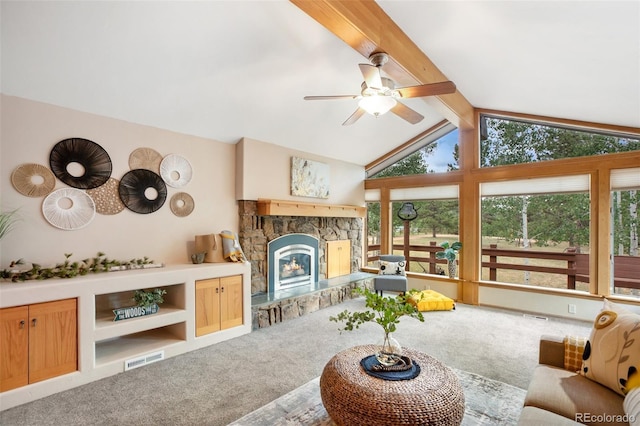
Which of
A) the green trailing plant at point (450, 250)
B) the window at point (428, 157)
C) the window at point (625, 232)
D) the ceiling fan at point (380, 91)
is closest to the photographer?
the ceiling fan at point (380, 91)

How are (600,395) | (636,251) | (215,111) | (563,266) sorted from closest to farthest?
1. (600,395)
2. (215,111)
3. (636,251)
4. (563,266)

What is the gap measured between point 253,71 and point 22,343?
323 centimetres

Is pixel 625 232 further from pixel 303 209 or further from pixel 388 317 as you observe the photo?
pixel 303 209

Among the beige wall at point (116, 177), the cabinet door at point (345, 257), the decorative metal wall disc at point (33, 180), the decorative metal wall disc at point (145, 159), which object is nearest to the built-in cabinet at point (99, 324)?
the beige wall at point (116, 177)

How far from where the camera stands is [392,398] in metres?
1.74

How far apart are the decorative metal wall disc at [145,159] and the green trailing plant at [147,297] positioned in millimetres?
1436

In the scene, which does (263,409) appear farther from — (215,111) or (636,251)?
(636,251)

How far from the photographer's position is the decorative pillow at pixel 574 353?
2076 mm

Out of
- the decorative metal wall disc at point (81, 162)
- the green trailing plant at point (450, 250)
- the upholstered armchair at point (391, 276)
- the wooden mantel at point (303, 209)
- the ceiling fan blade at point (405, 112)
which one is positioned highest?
the ceiling fan blade at point (405, 112)

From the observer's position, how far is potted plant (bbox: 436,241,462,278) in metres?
5.57

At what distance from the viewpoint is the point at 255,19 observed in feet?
9.29

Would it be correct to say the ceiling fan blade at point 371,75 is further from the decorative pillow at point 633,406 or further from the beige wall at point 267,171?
the decorative pillow at point 633,406

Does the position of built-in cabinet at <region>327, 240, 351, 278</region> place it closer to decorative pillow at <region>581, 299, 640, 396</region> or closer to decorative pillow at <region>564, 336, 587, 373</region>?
decorative pillow at <region>564, 336, 587, 373</region>

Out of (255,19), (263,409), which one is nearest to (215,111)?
(255,19)
